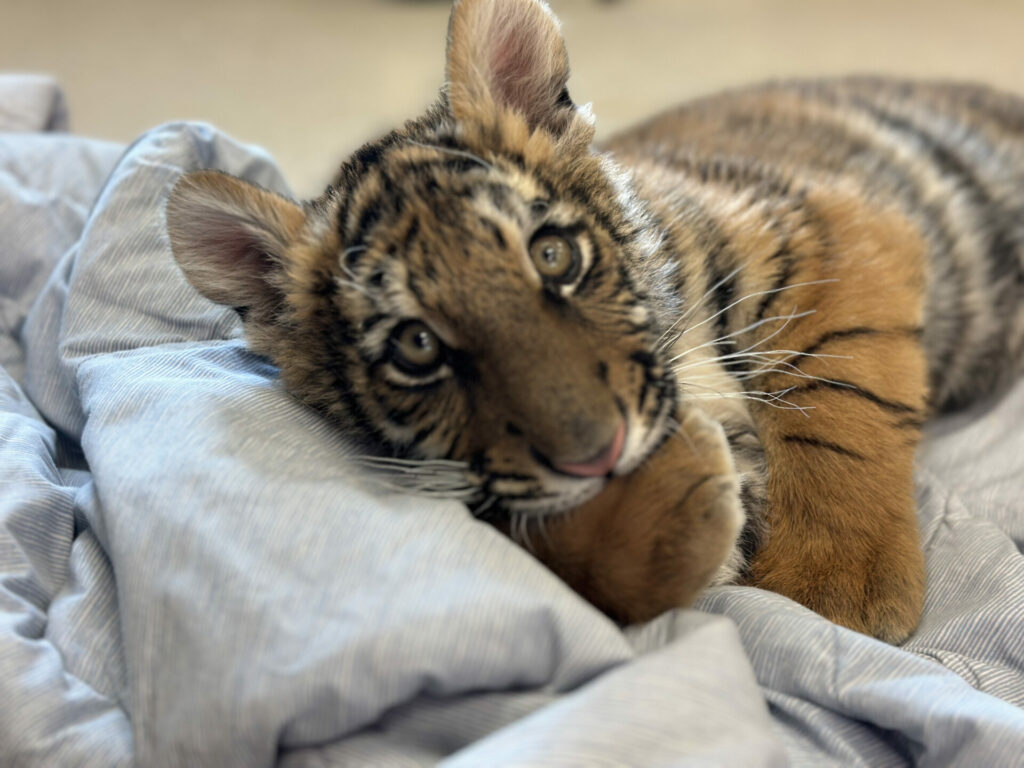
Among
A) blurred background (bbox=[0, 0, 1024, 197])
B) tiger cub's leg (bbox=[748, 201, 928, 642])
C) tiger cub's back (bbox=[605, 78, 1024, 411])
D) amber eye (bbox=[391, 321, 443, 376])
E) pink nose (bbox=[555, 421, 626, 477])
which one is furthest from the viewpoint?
blurred background (bbox=[0, 0, 1024, 197])

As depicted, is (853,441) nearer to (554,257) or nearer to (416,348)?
(554,257)

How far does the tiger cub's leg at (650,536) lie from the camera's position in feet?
3.22

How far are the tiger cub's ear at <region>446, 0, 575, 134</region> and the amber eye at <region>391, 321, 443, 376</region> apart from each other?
0.37m

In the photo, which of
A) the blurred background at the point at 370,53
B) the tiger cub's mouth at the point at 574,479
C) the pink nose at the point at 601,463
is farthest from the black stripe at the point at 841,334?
the blurred background at the point at 370,53

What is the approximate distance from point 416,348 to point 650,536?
38 centimetres

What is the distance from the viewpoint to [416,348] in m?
1.07

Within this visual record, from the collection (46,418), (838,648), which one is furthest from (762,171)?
(46,418)

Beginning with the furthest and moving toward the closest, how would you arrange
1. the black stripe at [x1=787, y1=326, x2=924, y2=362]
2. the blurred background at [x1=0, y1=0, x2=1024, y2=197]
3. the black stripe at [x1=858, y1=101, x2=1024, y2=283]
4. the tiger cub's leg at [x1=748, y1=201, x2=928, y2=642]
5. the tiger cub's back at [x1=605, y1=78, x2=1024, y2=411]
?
the blurred background at [x1=0, y1=0, x2=1024, y2=197]
the black stripe at [x1=858, y1=101, x2=1024, y2=283]
the tiger cub's back at [x1=605, y1=78, x2=1024, y2=411]
the black stripe at [x1=787, y1=326, x2=924, y2=362]
the tiger cub's leg at [x1=748, y1=201, x2=928, y2=642]

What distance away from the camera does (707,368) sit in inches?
53.6

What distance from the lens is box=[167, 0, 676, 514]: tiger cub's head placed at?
985mm

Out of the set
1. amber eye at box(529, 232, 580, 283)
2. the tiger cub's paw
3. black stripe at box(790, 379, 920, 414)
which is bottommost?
the tiger cub's paw

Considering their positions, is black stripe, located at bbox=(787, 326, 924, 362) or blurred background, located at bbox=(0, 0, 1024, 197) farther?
blurred background, located at bbox=(0, 0, 1024, 197)

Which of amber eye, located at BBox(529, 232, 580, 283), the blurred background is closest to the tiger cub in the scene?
amber eye, located at BBox(529, 232, 580, 283)

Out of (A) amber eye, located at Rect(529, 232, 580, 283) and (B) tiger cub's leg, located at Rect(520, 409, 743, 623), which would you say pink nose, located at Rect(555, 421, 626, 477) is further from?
(A) amber eye, located at Rect(529, 232, 580, 283)
